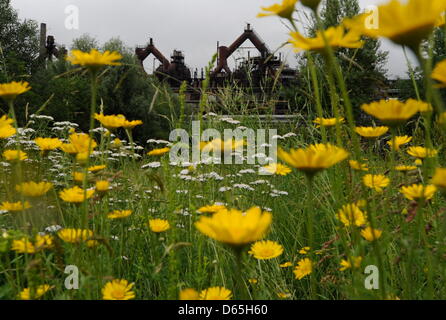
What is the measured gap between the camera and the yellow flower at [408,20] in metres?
0.51

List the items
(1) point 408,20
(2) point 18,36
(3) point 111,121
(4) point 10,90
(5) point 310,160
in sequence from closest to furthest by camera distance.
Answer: (1) point 408,20
(5) point 310,160
(4) point 10,90
(3) point 111,121
(2) point 18,36

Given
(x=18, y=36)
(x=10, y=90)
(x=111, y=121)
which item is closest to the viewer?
(x=10, y=90)

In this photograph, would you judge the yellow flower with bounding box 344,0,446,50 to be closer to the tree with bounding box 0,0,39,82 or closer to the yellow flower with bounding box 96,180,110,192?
the yellow flower with bounding box 96,180,110,192

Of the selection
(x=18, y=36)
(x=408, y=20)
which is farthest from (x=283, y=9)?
(x=18, y=36)

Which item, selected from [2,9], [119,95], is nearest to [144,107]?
[119,95]

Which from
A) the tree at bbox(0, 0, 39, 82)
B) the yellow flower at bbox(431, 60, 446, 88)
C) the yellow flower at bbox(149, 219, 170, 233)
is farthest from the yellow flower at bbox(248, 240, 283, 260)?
the tree at bbox(0, 0, 39, 82)

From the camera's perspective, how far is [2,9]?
1312 centimetres

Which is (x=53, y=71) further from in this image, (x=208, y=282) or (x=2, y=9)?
(x=208, y=282)

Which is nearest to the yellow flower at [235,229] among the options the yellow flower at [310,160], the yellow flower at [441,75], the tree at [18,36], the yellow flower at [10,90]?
the yellow flower at [310,160]

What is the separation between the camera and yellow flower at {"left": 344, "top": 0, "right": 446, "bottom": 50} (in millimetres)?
510

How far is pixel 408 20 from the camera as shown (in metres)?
0.52

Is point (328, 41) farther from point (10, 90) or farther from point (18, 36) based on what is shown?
point (18, 36)
